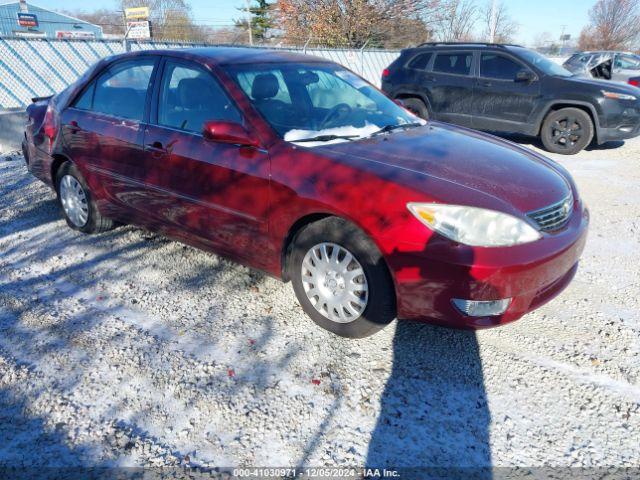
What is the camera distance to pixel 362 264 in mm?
2684

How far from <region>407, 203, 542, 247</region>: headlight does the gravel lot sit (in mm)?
784

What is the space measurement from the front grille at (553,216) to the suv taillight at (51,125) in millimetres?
4080

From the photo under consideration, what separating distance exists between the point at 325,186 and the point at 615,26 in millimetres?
49863

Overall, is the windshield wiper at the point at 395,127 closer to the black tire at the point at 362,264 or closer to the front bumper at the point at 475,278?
the black tire at the point at 362,264

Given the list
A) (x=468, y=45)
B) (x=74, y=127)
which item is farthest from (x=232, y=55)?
(x=468, y=45)

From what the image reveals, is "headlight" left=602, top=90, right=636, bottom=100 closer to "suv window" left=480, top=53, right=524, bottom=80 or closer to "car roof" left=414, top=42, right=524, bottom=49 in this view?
"suv window" left=480, top=53, right=524, bottom=80

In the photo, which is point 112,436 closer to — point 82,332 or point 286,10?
point 82,332

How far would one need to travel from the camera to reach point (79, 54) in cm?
1073

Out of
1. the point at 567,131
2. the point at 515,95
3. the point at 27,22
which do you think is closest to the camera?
the point at 567,131

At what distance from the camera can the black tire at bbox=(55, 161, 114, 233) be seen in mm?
4312

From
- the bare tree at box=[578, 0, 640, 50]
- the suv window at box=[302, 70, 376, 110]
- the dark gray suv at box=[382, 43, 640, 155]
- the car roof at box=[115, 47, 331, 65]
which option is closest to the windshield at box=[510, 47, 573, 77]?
the dark gray suv at box=[382, 43, 640, 155]

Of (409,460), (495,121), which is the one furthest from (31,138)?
(495,121)

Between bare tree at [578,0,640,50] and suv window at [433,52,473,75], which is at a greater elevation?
bare tree at [578,0,640,50]

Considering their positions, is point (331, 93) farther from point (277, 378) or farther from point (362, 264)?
point (277, 378)
